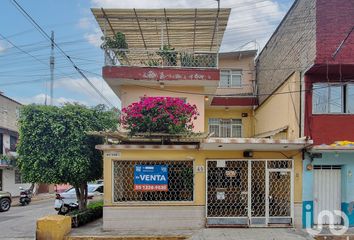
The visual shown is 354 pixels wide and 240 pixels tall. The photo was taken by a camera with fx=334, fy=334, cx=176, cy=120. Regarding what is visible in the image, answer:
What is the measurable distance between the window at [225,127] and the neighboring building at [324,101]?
6.03m

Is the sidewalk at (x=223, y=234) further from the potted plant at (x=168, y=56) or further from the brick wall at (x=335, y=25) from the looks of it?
the potted plant at (x=168, y=56)

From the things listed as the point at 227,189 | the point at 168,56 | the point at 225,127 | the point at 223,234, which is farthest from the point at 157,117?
the point at 225,127

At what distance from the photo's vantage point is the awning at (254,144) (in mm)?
10289

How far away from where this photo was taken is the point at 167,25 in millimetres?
14125

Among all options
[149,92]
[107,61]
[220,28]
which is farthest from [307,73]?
[107,61]

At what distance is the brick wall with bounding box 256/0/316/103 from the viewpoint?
11.8m

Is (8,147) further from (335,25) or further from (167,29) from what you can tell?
(335,25)

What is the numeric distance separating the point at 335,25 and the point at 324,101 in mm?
2626

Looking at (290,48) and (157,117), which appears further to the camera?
(290,48)

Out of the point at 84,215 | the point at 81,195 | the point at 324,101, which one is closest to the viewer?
the point at 324,101

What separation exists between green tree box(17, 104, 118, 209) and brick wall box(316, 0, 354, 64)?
8959mm

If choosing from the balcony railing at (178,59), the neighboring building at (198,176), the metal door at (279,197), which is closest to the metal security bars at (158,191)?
the neighboring building at (198,176)

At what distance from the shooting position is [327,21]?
11.4m

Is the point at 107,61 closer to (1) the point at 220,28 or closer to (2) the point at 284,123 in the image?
(1) the point at 220,28
